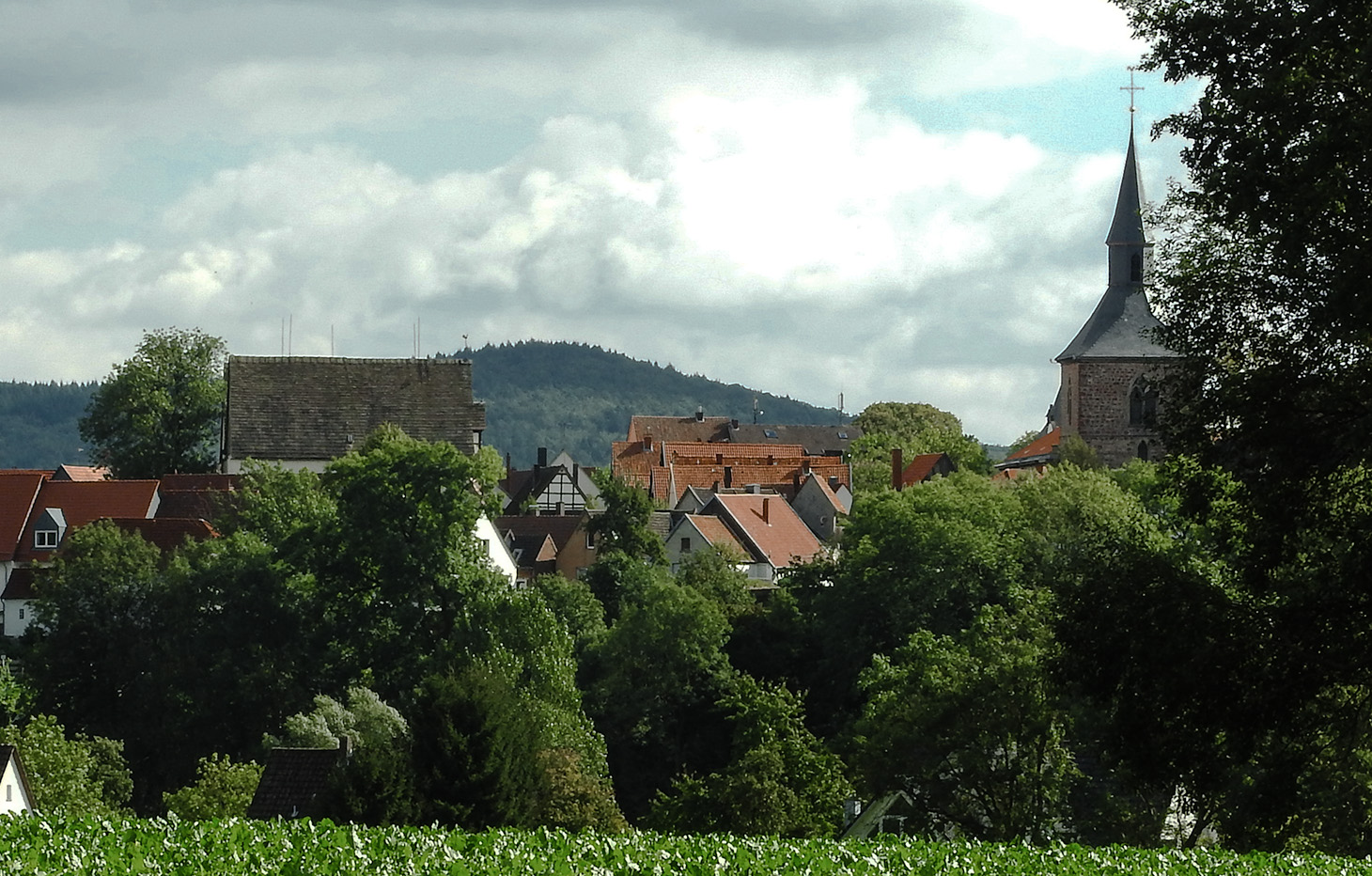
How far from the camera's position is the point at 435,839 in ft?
50.8

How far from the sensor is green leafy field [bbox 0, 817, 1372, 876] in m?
13.9

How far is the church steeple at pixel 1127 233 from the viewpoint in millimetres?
93125

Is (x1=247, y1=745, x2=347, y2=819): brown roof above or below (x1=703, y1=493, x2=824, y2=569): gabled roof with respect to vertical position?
below

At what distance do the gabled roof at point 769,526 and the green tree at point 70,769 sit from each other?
126 ft

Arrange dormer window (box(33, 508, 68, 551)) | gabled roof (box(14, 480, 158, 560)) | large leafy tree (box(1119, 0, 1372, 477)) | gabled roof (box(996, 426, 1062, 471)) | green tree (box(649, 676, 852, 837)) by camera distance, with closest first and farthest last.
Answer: large leafy tree (box(1119, 0, 1372, 477))
green tree (box(649, 676, 852, 837))
gabled roof (box(14, 480, 158, 560))
dormer window (box(33, 508, 68, 551))
gabled roof (box(996, 426, 1062, 471))

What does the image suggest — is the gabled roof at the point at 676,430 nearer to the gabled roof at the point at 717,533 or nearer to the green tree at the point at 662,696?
the gabled roof at the point at 717,533

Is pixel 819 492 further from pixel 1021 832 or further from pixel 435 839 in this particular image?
pixel 435 839

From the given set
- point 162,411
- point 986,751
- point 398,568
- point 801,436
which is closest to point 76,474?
point 162,411

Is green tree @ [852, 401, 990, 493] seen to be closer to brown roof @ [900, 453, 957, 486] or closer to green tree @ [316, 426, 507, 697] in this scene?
brown roof @ [900, 453, 957, 486]

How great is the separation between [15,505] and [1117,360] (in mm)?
47188

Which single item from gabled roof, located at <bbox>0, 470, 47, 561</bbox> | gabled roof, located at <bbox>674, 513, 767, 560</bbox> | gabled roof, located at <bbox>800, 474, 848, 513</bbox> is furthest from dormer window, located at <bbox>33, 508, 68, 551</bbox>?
gabled roof, located at <bbox>800, 474, 848, 513</bbox>

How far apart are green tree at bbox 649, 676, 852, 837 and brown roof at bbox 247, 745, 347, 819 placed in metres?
7.74

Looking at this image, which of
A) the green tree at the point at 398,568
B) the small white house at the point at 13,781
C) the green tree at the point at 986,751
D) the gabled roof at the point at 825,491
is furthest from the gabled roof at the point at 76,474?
the green tree at the point at 986,751

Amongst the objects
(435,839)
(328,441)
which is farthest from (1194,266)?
(328,441)
